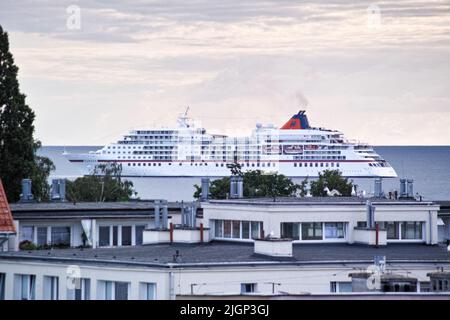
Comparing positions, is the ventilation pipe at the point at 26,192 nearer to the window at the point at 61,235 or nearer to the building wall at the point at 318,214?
the window at the point at 61,235

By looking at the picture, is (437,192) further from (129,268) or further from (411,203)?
(129,268)

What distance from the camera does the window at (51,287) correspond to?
84.9 feet

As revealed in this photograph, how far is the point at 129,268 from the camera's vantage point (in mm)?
24281

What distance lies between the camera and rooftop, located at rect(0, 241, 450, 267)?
84.6 ft

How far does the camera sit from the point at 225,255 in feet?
94.5

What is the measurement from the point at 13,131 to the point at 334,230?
17.7 meters

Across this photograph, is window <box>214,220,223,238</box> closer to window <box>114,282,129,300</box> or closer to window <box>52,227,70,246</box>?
window <box>52,227,70,246</box>

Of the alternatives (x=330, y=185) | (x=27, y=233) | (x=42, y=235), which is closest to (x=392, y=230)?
(x=42, y=235)

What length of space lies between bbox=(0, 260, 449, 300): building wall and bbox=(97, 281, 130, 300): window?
0.09 m

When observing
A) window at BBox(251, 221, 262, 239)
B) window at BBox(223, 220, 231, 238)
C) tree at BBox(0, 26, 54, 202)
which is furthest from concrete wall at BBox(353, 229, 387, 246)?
tree at BBox(0, 26, 54, 202)

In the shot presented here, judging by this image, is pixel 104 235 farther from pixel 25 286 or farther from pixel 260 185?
pixel 260 185
